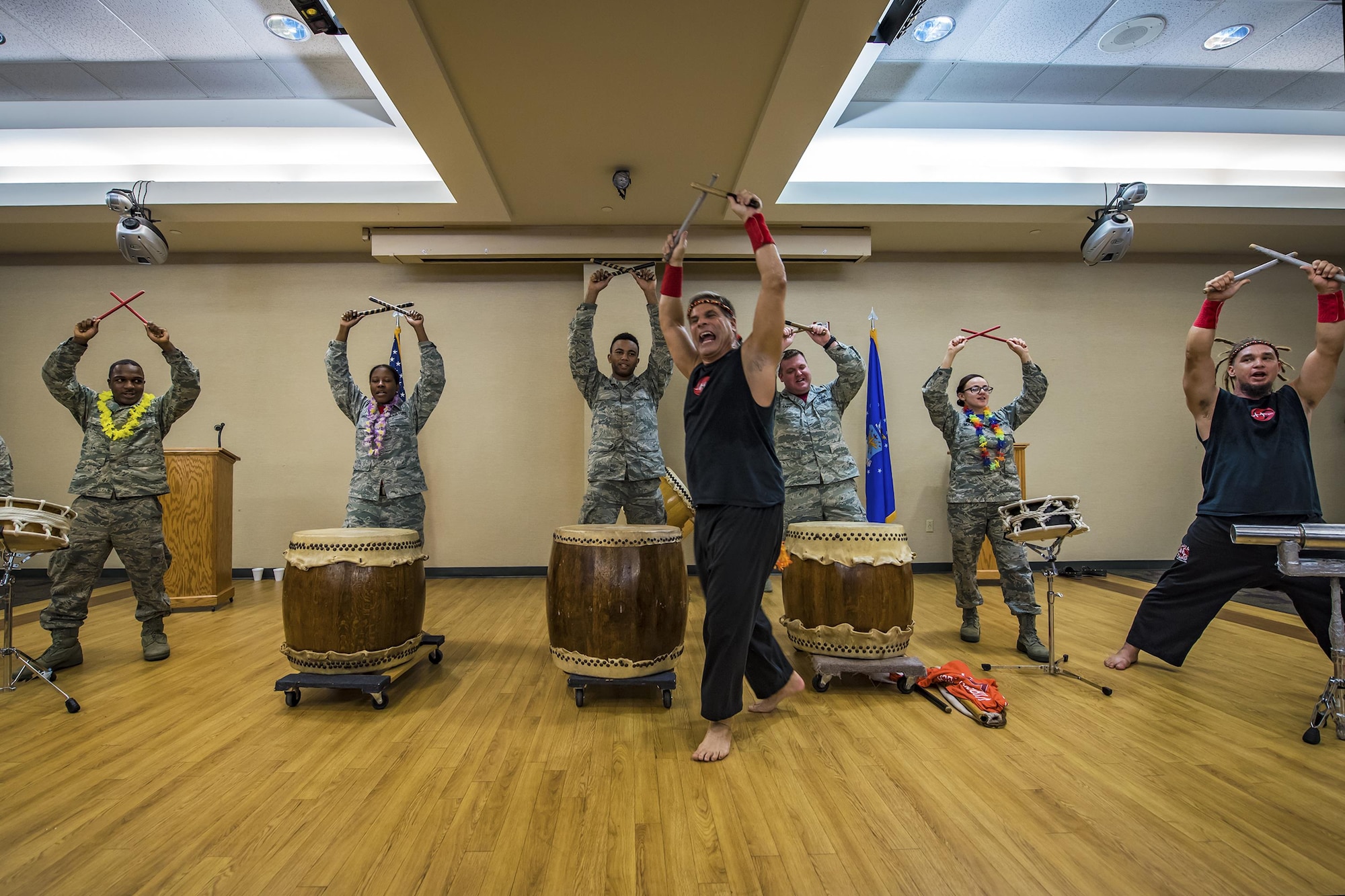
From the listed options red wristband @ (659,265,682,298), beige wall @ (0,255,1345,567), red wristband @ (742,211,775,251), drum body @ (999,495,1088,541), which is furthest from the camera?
beige wall @ (0,255,1345,567)

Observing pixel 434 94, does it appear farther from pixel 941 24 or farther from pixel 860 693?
pixel 860 693

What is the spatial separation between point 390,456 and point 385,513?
312 mm

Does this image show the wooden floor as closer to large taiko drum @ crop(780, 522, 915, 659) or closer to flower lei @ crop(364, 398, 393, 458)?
large taiko drum @ crop(780, 522, 915, 659)

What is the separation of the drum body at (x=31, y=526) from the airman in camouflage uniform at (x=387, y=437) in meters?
1.15

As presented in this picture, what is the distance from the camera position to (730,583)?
2.18 meters

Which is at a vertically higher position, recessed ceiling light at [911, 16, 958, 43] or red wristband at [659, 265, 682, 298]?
recessed ceiling light at [911, 16, 958, 43]

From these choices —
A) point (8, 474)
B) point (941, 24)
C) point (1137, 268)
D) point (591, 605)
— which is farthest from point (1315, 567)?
point (8, 474)

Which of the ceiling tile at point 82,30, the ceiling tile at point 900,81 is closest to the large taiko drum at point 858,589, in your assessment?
the ceiling tile at point 900,81

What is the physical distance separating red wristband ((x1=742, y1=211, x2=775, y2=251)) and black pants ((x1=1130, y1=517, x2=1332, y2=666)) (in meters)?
2.51

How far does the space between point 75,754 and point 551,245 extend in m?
4.61

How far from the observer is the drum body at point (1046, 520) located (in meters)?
3.01

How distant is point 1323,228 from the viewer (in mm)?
5738

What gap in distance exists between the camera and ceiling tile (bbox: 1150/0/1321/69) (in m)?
3.87

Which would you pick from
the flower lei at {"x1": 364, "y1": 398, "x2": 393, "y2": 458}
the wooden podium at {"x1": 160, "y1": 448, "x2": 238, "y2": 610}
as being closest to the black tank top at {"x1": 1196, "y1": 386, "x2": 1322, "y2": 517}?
the flower lei at {"x1": 364, "y1": 398, "x2": 393, "y2": 458}
